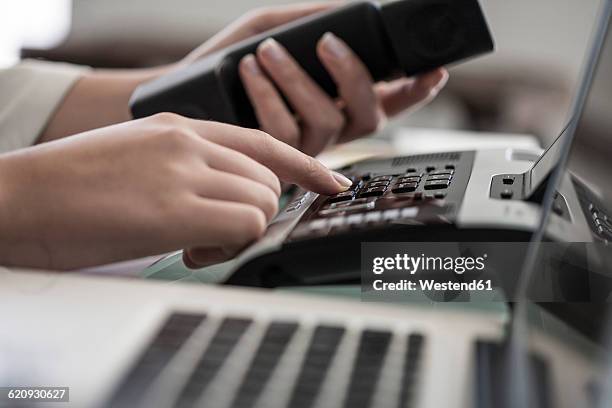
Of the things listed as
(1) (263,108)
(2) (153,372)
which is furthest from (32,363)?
(1) (263,108)

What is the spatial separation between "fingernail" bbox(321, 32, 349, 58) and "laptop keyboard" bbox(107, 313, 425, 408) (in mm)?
257

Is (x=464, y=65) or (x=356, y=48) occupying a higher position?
(x=356, y=48)

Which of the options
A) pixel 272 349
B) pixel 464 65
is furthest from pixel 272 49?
pixel 464 65

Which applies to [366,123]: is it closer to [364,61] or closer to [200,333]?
[364,61]

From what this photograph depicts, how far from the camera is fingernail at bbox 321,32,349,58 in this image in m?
0.41

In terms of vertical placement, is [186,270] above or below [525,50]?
above

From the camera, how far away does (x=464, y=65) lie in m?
1.80

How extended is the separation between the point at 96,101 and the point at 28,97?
0.04 m

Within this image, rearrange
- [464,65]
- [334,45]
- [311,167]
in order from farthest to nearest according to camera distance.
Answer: [464,65] < [334,45] < [311,167]

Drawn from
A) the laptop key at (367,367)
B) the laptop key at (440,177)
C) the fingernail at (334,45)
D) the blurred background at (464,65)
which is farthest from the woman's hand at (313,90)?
the blurred background at (464,65)

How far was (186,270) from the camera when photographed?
0.75 ft

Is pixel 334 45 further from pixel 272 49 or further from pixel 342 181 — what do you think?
pixel 342 181

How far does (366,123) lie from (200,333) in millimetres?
338

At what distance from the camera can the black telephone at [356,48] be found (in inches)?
15.5
